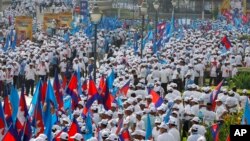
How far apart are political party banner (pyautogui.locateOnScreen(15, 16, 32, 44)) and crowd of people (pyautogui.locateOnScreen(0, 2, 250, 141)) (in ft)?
7.00

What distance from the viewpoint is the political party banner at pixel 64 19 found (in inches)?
2002

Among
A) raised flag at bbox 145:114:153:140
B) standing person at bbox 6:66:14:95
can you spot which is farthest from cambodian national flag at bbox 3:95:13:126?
standing person at bbox 6:66:14:95

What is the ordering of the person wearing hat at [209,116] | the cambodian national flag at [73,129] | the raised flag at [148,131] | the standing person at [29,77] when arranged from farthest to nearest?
1. the standing person at [29,77]
2. the person wearing hat at [209,116]
3. the raised flag at [148,131]
4. the cambodian national flag at [73,129]

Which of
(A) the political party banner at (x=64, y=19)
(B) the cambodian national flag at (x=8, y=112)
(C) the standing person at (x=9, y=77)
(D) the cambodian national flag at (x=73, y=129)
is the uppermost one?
(D) the cambodian national flag at (x=73, y=129)

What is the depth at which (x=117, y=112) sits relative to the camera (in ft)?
65.8

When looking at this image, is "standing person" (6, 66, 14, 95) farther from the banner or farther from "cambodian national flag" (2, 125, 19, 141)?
the banner

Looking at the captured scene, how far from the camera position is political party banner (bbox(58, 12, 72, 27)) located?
5084 centimetres

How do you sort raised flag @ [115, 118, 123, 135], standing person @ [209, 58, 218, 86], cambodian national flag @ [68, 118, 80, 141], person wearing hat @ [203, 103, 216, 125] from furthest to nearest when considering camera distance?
standing person @ [209, 58, 218, 86]
person wearing hat @ [203, 103, 216, 125]
raised flag @ [115, 118, 123, 135]
cambodian national flag @ [68, 118, 80, 141]

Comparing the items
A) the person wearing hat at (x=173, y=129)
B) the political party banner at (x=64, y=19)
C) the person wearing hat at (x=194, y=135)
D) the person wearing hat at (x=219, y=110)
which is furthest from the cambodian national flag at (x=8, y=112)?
the political party banner at (x=64, y=19)

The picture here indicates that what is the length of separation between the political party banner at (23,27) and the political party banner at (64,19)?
5.83 m

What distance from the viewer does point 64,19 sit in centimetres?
5119

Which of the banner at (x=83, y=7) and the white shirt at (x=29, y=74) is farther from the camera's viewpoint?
the banner at (x=83, y=7)

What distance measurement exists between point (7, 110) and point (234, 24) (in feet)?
138

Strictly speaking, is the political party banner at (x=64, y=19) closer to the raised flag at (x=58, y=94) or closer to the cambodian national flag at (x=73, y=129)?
the raised flag at (x=58, y=94)
